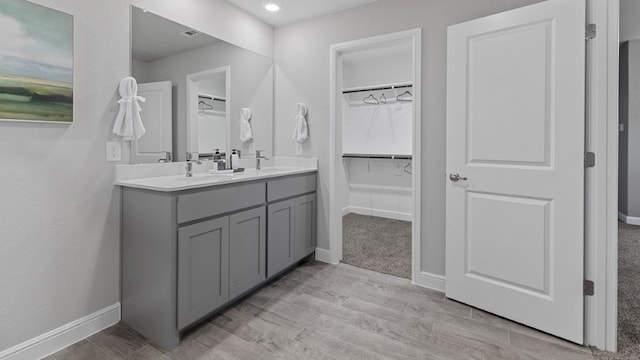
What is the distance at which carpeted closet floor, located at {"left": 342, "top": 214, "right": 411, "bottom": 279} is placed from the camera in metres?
3.11

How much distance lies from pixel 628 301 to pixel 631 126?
3399 millimetres

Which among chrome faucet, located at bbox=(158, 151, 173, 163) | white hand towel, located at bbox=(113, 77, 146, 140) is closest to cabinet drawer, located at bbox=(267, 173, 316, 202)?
chrome faucet, located at bbox=(158, 151, 173, 163)

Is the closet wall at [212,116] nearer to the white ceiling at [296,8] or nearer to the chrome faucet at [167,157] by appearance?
the chrome faucet at [167,157]

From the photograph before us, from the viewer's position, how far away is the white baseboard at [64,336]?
5.49 ft

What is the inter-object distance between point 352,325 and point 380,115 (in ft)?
11.6

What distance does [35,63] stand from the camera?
65.2 inches

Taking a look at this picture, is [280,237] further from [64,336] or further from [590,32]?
[590,32]

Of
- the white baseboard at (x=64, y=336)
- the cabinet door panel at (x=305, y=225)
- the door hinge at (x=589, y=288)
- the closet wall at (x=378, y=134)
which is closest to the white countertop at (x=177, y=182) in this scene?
the cabinet door panel at (x=305, y=225)

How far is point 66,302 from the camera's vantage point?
6.07ft

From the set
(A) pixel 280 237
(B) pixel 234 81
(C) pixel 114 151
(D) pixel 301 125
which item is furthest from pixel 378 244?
(C) pixel 114 151

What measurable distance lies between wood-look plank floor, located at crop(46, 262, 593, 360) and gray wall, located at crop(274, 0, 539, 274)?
1.78 feet

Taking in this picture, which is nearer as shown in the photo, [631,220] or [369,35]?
[369,35]

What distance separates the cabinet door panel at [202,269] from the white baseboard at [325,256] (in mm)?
1243

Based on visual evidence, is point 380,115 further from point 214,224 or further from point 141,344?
point 141,344
